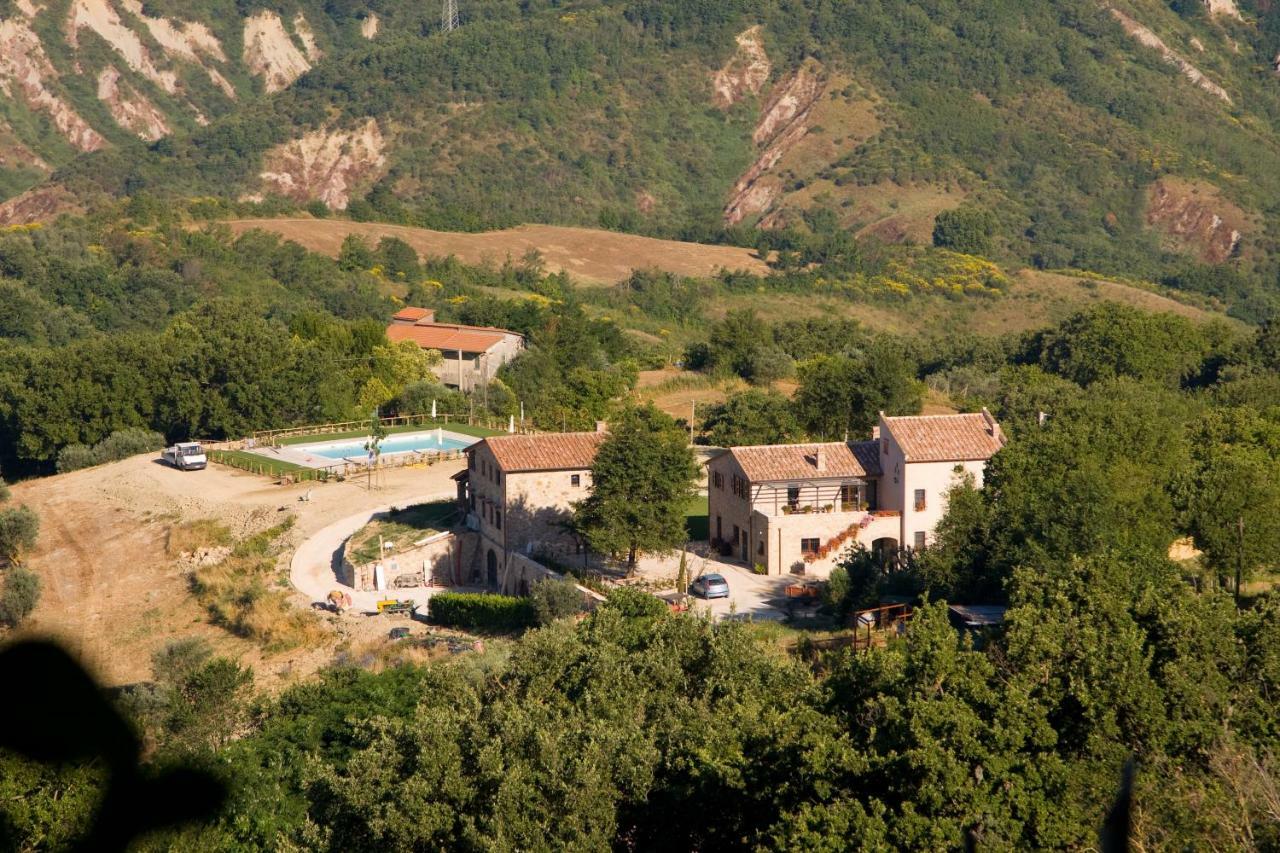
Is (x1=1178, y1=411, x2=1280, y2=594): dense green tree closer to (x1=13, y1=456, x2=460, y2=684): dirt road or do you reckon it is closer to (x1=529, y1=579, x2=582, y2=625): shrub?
(x1=529, y1=579, x2=582, y2=625): shrub

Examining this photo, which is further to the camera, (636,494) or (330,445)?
(330,445)

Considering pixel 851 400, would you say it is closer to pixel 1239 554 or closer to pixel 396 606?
pixel 396 606

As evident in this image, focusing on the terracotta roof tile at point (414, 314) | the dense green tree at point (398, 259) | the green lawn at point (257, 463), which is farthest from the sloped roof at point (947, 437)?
the dense green tree at point (398, 259)

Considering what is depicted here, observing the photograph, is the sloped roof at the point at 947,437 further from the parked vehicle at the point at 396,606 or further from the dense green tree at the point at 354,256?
the dense green tree at the point at 354,256

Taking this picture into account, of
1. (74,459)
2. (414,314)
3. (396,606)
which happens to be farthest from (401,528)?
(414,314)

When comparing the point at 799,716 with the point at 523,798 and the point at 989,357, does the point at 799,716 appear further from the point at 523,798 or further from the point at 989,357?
the point at 989,357

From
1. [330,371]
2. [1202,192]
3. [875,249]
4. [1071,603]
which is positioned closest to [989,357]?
[330,371]
